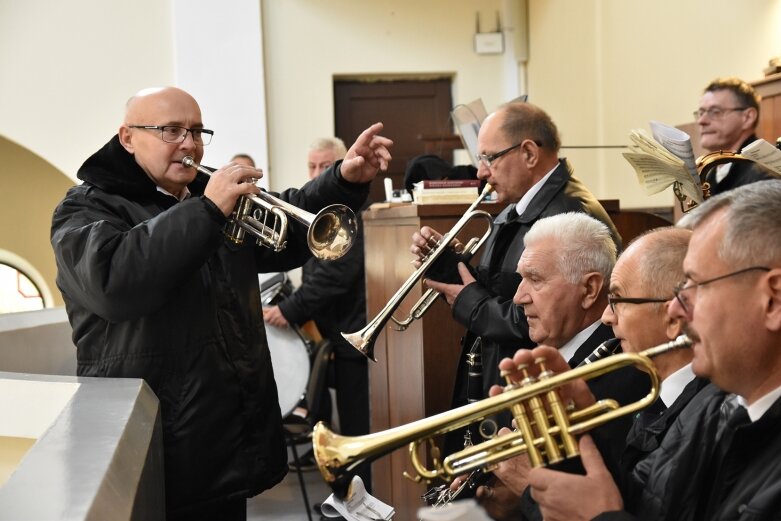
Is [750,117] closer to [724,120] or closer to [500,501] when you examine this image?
[724,120]

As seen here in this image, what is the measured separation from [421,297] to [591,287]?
1.10 m

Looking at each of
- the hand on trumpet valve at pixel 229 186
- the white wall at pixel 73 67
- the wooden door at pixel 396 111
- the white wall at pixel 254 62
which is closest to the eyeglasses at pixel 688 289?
the hand on trumpet valve at pixel 229 186

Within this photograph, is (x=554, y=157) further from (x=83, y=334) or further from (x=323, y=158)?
(x=323, y=158)

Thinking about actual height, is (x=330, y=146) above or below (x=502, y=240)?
above

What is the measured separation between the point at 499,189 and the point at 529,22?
235 inches

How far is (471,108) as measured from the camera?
17.0ft

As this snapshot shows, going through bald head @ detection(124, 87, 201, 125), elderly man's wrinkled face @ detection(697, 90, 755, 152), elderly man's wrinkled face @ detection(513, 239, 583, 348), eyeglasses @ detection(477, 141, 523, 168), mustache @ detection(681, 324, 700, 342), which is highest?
bald head @ detection(124, 87, 201, 125)

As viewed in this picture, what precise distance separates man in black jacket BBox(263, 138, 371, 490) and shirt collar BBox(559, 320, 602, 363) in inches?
107

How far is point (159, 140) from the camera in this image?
9.91ft

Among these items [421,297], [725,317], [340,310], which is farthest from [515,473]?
[340,310]

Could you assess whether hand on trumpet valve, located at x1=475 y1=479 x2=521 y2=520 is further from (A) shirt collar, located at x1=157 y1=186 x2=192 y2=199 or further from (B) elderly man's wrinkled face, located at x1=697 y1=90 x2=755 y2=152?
(B) elderly man's wrinkled face, located at x1=697 y1=90 x2=755 y2=152

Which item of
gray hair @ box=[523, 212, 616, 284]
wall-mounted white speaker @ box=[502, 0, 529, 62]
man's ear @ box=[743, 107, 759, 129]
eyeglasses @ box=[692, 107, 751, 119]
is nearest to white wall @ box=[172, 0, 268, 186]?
wall-mounted white speaker @ box=[502, 0, 529, 62]

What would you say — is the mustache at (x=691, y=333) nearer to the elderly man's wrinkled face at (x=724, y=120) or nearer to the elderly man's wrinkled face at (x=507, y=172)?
the elderly man's wrinkled face at (x=507, y=172)

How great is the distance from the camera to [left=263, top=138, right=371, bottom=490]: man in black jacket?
5.57 meters
